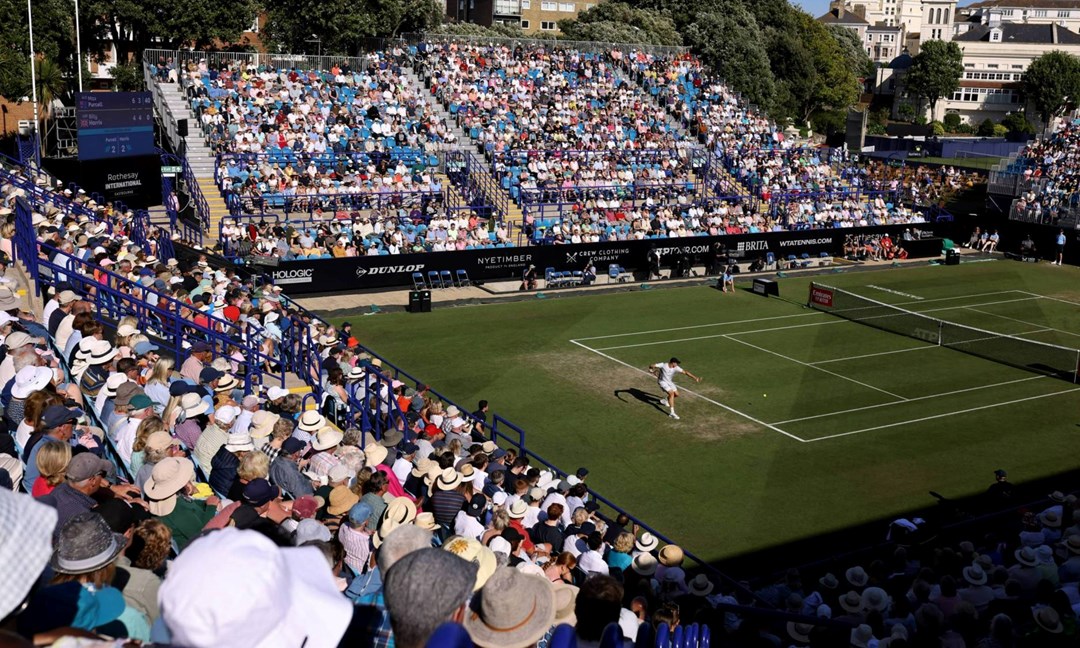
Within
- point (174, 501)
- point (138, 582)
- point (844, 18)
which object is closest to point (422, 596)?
point (138, 582)

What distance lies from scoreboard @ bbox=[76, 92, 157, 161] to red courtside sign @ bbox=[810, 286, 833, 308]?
2181 centimetres

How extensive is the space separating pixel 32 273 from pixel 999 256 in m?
39.5

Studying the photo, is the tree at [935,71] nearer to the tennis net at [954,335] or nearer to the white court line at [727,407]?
the tennis net at [954,335]

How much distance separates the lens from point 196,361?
1498cm

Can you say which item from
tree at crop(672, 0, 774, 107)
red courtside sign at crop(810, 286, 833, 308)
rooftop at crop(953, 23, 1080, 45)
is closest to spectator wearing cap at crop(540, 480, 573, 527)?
red courtside sign at crop(810, 286, 833, 308)

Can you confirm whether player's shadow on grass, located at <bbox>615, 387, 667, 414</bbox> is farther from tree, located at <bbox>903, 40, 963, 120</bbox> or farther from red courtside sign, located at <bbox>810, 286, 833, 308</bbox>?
tree, located at <bbox>903, 40, 963, 120</bbox>

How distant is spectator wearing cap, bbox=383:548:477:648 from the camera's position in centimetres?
380

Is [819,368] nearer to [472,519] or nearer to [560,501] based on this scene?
[560,501]

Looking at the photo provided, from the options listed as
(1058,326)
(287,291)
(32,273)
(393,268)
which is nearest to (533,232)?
(393,268)

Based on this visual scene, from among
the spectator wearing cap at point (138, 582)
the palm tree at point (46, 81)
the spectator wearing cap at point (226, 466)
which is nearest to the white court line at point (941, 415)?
the spectator wearing cap at point (226, 466)

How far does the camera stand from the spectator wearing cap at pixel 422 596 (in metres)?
3.80

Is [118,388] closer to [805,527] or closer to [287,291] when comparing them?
[805,527]

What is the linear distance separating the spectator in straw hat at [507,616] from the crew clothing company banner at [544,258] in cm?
2774

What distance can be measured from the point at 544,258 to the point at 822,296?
31.2 feet
